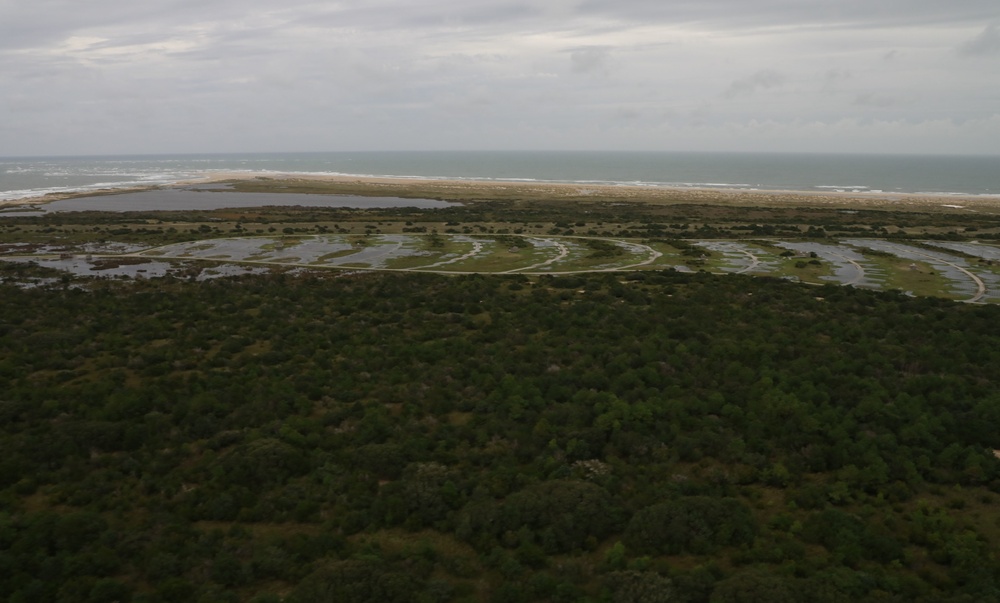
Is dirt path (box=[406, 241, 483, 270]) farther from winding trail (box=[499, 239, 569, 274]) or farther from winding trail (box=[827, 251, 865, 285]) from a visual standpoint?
winding trail (box=[827, 251, 865, 285])

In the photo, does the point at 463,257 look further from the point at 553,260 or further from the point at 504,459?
the point at 504,459

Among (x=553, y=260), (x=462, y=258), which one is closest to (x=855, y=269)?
(x=553, y=260)

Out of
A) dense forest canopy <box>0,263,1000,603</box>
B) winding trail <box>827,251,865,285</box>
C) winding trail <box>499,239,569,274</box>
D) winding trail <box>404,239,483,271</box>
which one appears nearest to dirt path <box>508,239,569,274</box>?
winding trail <box>499,239,569,274</box>

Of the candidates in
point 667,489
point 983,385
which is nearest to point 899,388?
point 983,385

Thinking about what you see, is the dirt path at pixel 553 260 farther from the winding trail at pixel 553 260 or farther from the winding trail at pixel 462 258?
the winding trail at pixel 462 258

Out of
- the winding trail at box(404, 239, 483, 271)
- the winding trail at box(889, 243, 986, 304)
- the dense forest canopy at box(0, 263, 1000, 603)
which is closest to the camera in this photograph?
the dense forest canopy at box(0, 263, 1000, 603)

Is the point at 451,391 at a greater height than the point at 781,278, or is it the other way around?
the point at 781,278

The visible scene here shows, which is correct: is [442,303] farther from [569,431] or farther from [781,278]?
[781,278]

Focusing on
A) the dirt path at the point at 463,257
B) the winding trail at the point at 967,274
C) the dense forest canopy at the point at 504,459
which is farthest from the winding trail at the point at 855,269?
the dirt path at the point at 463,257

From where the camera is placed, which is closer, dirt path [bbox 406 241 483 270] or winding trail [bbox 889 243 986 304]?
winding trail [bbox 889 243 986 304]
